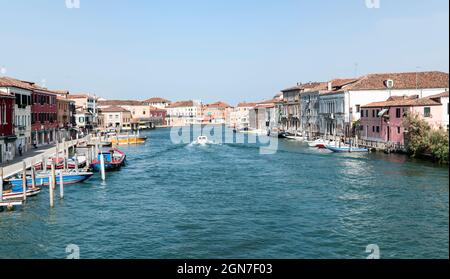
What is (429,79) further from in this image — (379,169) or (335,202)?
(335,202)

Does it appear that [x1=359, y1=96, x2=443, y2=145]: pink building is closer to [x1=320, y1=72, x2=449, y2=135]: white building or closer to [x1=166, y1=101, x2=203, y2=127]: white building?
[x1=320, y1=72, x2=449, y2=135]: white building

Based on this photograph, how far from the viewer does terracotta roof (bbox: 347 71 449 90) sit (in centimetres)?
4428

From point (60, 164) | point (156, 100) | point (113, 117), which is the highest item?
point (156, 100)

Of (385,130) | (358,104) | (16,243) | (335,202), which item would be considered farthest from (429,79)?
(16,243)

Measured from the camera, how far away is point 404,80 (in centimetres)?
4531

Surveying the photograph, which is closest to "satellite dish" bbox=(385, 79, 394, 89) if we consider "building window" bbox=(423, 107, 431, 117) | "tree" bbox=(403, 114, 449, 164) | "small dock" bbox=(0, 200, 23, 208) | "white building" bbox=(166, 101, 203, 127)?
"tree" bbox=(403, 114, 449, 164)

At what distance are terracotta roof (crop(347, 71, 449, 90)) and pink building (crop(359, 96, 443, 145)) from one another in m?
3.91

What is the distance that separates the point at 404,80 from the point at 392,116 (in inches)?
452

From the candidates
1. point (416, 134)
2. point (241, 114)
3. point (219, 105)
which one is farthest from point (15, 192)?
point (219, 105)

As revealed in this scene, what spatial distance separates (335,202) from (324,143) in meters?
24.9

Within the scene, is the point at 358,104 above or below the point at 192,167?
above

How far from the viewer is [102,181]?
24391 mm

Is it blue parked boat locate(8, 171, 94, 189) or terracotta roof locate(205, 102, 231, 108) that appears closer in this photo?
blue parked boat locate(8, 171, 94, 189)

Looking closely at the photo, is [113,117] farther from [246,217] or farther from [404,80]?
[246,217]
